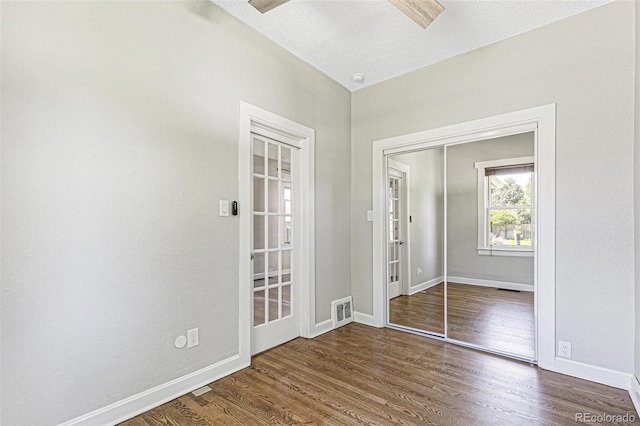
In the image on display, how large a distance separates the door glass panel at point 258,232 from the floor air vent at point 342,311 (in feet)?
3.97

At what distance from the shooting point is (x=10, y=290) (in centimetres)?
157

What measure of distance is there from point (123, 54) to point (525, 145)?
3240mm

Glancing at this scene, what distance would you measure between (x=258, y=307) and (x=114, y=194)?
1.56 m

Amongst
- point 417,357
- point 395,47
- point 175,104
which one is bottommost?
point 417,357

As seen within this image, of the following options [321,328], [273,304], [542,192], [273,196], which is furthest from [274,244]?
[542,192]

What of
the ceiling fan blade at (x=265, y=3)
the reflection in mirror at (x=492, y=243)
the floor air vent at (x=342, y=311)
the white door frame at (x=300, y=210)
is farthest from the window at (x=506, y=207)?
the ceiling fan blade at (x=265, y=3)

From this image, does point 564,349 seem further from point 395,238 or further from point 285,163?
point 285,163

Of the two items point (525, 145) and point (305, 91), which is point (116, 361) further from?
point (525, 145)

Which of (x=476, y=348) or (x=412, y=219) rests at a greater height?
(x=412, y=219)

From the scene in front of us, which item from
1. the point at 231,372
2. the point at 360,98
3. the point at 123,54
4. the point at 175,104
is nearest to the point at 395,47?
the point at 360,98

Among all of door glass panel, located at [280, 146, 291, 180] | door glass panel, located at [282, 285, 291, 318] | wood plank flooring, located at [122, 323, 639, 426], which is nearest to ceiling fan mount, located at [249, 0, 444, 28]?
door glass panel, located at [280, 146, 291, 180]

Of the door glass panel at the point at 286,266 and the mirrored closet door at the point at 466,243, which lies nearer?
the mirrored closet door at the point at 466,243

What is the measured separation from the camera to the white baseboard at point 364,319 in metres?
3.65

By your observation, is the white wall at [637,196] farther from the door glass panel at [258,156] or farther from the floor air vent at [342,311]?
the door glass panel at [258,156]
